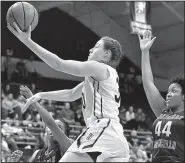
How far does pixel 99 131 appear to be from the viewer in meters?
3.48

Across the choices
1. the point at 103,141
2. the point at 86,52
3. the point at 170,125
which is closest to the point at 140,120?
the point at 86,52

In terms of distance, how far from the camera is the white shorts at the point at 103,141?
134 inches

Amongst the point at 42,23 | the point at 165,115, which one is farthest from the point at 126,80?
the point at 165,115

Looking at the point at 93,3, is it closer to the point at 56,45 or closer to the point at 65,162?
the point at 56,45

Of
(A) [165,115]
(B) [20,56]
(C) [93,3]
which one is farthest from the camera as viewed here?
(C) [93,3]

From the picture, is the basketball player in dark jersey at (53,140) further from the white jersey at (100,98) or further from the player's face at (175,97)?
the player's face at (175,97)

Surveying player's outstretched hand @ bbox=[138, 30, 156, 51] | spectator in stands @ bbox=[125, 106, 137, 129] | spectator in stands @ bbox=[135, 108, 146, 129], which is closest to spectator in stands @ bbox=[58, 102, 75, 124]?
spectator in stands @ bbox=[125, 106, 137, 129]

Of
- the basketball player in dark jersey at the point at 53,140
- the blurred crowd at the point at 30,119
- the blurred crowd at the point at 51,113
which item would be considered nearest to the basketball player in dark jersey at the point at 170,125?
the basketball player in dark jersey at the point at 53,140

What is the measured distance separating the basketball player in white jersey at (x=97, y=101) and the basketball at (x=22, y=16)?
0.10m

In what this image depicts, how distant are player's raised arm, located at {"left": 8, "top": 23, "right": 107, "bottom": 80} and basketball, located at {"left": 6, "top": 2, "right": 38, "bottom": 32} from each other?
10 centimetres

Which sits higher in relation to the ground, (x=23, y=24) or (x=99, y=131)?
(x=23, y=24)

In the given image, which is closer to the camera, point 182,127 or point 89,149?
point 89,149

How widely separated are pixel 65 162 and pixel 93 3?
1681 cm

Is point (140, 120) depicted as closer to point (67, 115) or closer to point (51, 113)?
point (67, 115)
